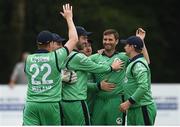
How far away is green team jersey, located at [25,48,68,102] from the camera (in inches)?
490

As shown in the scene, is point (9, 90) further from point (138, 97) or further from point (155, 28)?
point (155, 28)

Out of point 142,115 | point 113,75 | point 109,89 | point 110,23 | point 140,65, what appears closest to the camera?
point 140,65

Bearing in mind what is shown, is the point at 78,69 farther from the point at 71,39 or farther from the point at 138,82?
the point at 138,82

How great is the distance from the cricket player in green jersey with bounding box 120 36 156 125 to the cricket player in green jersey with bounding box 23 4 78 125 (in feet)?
3.37

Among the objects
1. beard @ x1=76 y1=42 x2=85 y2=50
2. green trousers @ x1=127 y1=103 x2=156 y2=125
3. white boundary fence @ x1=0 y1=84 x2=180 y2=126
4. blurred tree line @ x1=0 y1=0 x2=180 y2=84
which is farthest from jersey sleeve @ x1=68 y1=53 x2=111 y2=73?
blurred tree line @ x1=0 y1=0 x2=180 y2=84

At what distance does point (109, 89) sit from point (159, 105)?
648 cm

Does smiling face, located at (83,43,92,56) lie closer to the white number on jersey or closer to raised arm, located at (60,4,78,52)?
raised arm, located at (60,4,78,52)

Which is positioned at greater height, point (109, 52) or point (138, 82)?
point (109, 52)

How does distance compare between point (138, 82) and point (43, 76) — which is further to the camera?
point (138, 82)

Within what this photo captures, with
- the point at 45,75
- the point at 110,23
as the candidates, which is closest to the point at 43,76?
the point at 45,75

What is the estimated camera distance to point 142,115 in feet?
43.1

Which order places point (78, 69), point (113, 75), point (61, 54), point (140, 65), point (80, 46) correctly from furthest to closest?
1. point (113, 75)
2. point (80, 46)
3. point (78, 69)
4. point (140, 65)
5. point (61, 54)

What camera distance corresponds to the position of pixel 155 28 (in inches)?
1135

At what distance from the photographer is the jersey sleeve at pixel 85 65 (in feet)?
42.5
